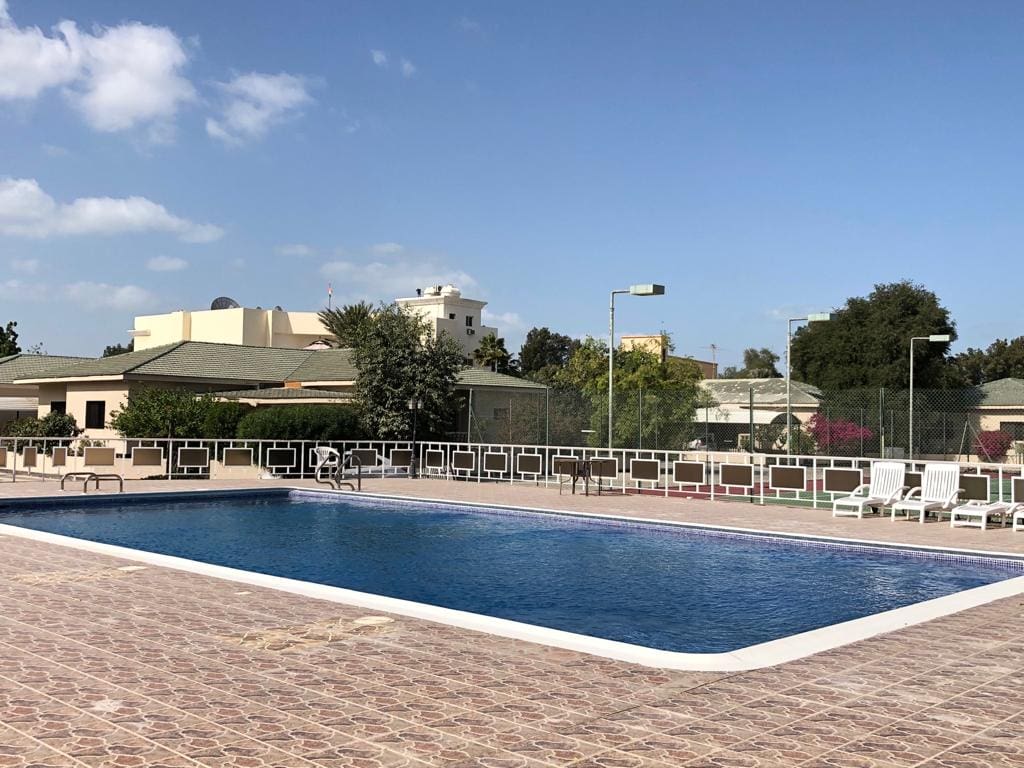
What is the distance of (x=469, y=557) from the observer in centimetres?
1264

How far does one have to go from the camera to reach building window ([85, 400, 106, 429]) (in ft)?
111

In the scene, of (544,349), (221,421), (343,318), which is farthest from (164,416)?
(544,349)

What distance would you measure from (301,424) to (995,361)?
2536 inches

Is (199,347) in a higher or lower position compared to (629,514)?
higher

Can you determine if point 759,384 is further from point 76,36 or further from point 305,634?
point 305,634

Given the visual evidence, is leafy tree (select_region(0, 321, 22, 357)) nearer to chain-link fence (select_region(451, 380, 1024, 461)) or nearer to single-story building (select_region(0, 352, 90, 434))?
single-story building (select_region(0, 352, 90, 434))

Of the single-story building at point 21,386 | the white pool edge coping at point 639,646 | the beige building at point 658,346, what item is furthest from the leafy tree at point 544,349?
the white pool edge coping at point 639,646

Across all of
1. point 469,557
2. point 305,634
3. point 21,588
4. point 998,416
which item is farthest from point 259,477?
point 998,416

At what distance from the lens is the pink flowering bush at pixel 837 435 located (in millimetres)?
28578

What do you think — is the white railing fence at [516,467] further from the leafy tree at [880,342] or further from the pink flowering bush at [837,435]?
the leafy tree at [880,342]

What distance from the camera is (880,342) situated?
50656 mm

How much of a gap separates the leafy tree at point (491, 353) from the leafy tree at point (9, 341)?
31.6 m

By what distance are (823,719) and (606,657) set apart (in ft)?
5.54

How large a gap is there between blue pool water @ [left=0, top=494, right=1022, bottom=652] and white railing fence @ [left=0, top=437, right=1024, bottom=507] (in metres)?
3.59
